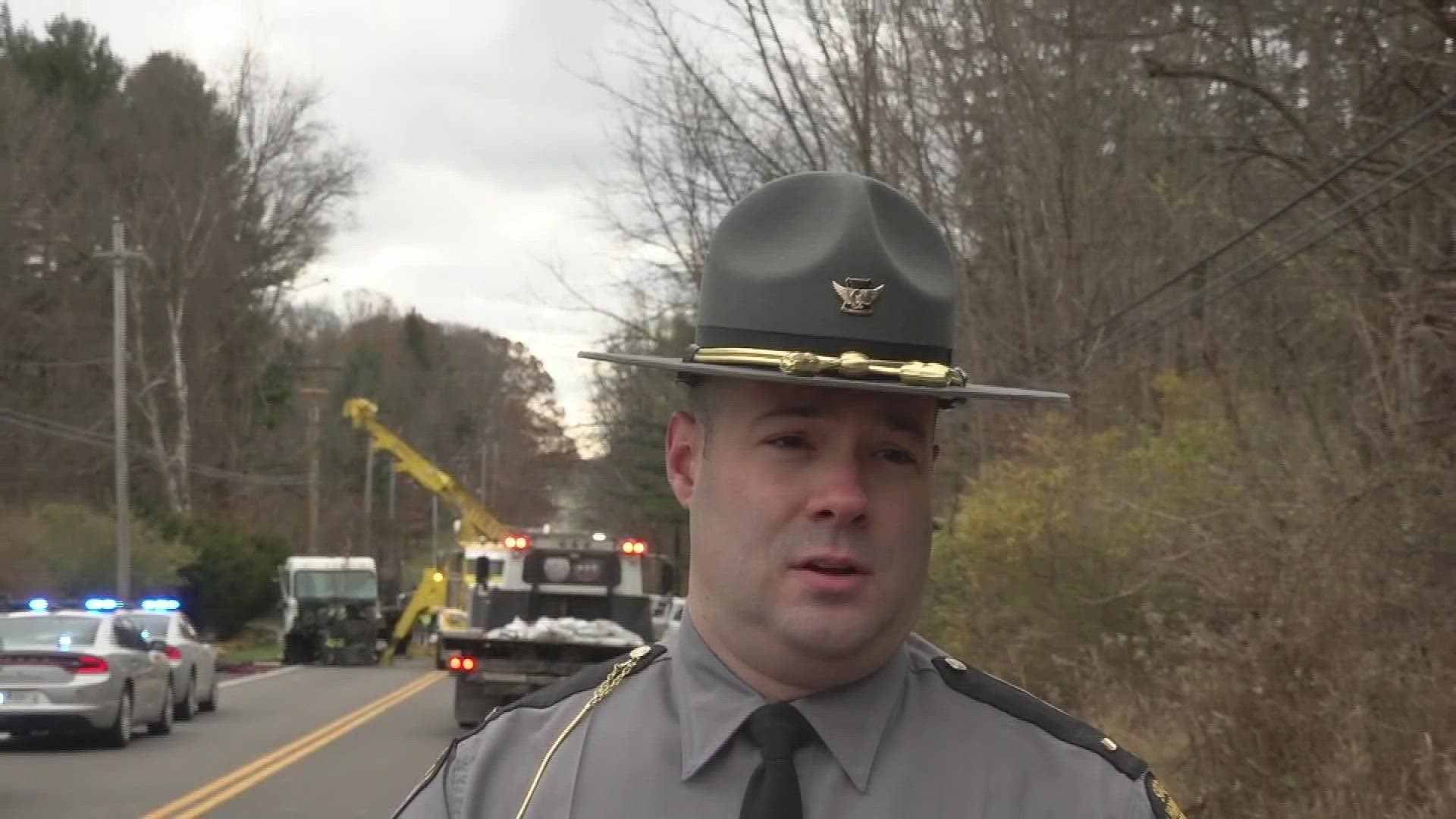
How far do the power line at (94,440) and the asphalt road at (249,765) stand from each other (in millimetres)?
17844

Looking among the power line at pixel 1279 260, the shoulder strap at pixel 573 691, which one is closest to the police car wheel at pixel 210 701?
the power line at pixel 1279 260

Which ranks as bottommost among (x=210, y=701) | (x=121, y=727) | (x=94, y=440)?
(x=210, y=701)

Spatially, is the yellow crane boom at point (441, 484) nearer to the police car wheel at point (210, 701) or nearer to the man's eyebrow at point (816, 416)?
the police car wheel at point (210, 701)

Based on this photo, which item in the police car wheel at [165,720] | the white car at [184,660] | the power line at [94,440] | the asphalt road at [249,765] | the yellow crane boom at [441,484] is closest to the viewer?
the asphalt road at [249,765]

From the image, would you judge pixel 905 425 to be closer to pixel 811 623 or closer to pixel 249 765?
pixel 811 623

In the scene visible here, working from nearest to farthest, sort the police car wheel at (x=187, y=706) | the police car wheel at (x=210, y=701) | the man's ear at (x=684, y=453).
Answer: the man's ear at (x=684, y=453) → the police car wheel at (x=187, y=706) → the police car wheel at (x=210, y=701)

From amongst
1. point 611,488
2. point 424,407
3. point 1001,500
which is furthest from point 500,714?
point 424,407

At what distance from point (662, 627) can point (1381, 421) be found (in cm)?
1745

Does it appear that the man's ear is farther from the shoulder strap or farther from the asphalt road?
the asphalt road

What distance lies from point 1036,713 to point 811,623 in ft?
1.11

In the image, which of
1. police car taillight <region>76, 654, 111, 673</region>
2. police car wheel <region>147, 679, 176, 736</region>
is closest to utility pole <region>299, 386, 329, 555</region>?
police car wheel <region>147, 679, 176, 736</region>

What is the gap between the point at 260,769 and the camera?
1761 centimetres

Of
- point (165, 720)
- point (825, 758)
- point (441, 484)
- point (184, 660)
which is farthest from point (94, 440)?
point (825, 758)

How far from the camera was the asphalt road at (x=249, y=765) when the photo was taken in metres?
14.6
